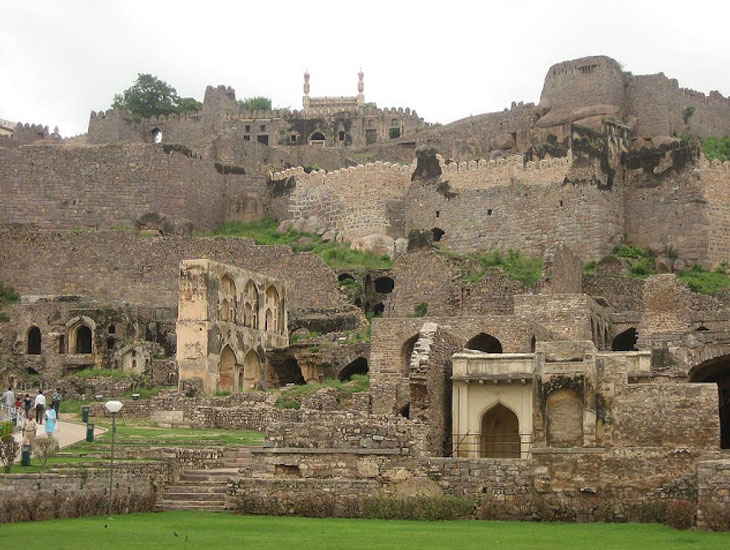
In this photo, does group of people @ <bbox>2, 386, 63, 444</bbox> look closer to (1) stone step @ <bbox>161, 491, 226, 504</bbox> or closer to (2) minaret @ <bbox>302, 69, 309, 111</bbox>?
(1) stone step @ <bbox>161, 491, 226, 504</bbox>

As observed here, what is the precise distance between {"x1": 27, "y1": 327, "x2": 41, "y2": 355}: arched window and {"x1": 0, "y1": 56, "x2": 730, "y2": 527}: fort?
9 cm

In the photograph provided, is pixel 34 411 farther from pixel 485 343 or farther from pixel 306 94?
pixel 306 94

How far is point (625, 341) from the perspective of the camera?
44.6 metres

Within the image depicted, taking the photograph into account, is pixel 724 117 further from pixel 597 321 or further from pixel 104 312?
pixel 104 312

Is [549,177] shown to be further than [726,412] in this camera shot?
Yes

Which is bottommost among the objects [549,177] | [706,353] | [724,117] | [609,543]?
[609,543]

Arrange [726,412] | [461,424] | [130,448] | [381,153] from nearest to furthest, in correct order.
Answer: [130,448]
[461,424]
[726,412]
[381,153]

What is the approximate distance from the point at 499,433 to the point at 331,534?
11423 mm

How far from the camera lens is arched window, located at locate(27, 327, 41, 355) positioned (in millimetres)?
49969

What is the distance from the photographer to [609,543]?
20.1 metres

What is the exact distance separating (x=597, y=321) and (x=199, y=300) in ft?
41.4

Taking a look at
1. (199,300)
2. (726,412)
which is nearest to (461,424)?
(726,412)

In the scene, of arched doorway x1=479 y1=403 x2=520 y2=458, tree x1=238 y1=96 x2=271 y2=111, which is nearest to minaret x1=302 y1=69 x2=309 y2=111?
tree x1=238 y1=96 x2=271 y2=111

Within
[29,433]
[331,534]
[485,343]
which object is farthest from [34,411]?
[331,534]
